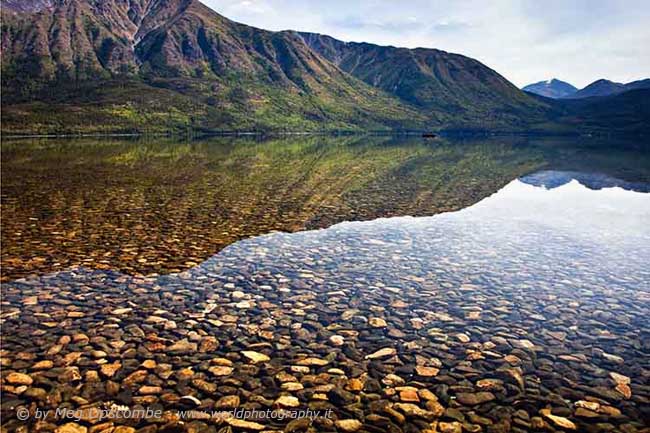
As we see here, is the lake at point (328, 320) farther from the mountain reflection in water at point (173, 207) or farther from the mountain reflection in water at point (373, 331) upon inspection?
the mountain reflection in water at point (173, 207)

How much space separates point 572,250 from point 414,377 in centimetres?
1616

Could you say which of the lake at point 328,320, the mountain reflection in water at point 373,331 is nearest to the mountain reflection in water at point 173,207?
the lake at point 328,320

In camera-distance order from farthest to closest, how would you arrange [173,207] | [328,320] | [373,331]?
[173,207], [328,320], [373,331]

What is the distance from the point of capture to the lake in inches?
362

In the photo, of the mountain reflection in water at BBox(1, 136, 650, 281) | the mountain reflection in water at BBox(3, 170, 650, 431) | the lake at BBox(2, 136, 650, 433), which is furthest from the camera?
the mountain reflection in water at BBox(1, 136, 650, 281)

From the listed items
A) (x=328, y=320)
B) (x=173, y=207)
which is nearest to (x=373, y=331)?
(x=328, y=320)

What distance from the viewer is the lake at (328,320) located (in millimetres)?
9195

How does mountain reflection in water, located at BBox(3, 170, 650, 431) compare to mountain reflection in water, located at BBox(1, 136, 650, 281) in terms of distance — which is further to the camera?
mountain reflection in water, located at BBox(1, 136, 650, 281)

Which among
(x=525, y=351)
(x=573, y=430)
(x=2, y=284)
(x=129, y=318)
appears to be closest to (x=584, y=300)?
(x=525, y=351)

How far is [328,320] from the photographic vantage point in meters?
13.3

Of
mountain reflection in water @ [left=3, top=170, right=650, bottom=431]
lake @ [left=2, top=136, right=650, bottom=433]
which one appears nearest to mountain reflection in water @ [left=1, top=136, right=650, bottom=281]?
lake @ [left=2, top=136, right=650, bottom=433]

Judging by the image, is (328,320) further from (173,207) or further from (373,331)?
(173,207)

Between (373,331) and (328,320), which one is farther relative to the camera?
(328,320)

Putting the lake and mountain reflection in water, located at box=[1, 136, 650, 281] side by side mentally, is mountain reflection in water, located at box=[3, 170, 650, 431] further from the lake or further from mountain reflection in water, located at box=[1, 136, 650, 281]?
mountain reflection in water, located at box=[1, 136, 650, 281]
